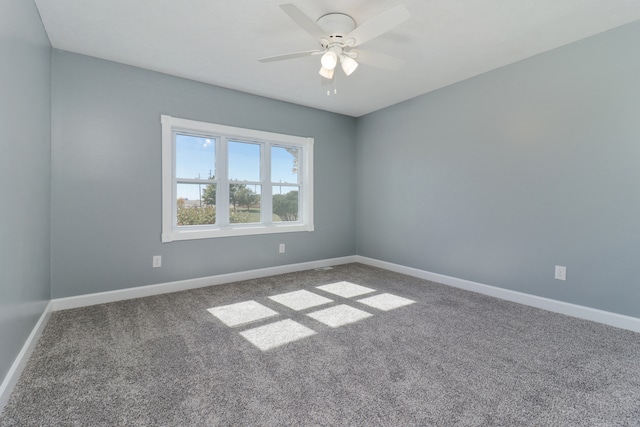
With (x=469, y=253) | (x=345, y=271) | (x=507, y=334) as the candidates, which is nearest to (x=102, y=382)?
(x=507, y=334)

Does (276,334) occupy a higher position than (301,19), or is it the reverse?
(301,19)

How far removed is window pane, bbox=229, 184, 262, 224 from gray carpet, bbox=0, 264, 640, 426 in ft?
4.78

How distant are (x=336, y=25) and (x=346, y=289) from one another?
8.58 ft

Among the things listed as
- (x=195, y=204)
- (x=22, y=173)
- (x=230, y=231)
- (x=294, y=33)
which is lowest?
(x=230, y=231)

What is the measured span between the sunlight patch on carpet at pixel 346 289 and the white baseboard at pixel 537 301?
37.2 inches

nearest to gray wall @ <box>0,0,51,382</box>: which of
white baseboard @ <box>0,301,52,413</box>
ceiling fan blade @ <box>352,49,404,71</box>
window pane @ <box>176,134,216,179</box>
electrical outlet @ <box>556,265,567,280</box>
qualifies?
white baseboard @ <box>0,301,52,413</box>

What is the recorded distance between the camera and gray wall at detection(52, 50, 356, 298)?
2795 mm

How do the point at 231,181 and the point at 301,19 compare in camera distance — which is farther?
the point at 231,181

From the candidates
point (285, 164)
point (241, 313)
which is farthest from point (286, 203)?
point (241, 313)

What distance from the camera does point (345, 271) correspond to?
169 inches

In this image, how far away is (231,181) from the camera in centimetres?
388

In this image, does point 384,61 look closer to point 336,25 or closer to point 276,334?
point 336,25

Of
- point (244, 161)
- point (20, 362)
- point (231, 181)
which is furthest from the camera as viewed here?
point (244, 161)

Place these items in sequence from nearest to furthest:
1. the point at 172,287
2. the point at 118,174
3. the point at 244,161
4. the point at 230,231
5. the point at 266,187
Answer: the point at 118,174, the point at 172,287, the point at 230,231, the point at 244,161, the point at 266,187
